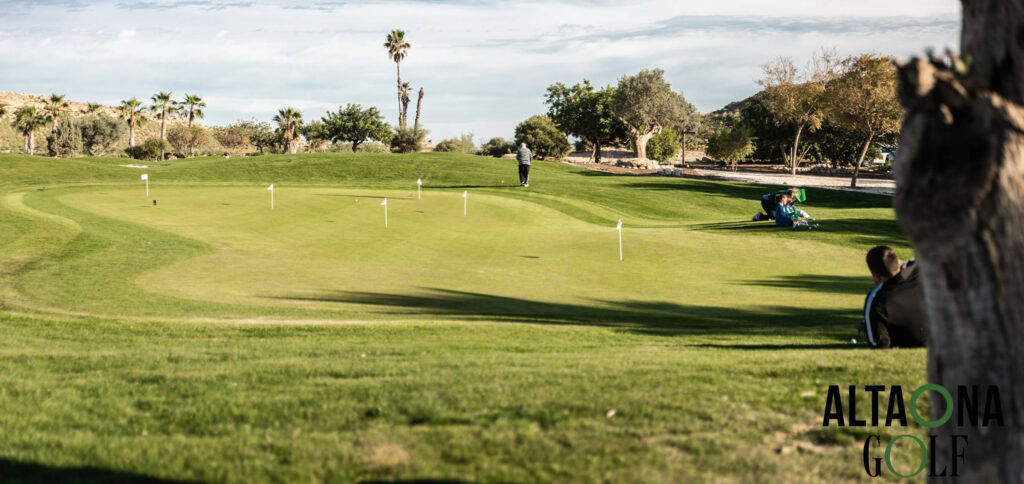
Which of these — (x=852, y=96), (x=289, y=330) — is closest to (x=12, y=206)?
(x=289, y=330)

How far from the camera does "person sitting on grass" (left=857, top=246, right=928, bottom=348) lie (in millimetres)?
7406

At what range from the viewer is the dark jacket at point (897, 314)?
24.2 ft

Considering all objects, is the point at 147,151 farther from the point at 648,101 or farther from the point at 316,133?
the point at 648,101

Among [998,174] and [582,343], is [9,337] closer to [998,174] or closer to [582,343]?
[582,343]

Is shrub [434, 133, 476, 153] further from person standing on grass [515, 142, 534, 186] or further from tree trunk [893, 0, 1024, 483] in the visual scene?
tree trunk [893, 0, 1024, 483]

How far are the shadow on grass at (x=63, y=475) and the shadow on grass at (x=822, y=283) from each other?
12.6m

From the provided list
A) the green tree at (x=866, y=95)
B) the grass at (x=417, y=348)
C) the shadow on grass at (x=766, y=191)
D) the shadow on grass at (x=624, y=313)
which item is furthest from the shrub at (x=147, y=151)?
the shadow on grass at (x=624, y=313)

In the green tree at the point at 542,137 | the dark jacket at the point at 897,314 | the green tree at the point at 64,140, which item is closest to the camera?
the dark jacket at the point at 897,314

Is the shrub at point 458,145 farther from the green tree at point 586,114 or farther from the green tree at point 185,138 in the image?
the green tree at point 185,138

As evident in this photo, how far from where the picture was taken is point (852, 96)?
46.2 meters

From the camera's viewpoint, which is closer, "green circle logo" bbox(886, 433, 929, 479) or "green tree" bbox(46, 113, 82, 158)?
"green circle logo" bbox(886, 433, 929, 479)

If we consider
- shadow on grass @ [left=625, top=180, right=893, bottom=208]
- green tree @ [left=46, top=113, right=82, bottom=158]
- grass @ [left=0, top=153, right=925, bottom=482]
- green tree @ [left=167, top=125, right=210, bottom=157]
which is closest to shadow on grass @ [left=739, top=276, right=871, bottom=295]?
grass @ [left=0, top=153, right=925, bottom=482]

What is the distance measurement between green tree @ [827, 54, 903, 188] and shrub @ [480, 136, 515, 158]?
48323 millimetres

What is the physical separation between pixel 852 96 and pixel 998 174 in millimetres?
47850
